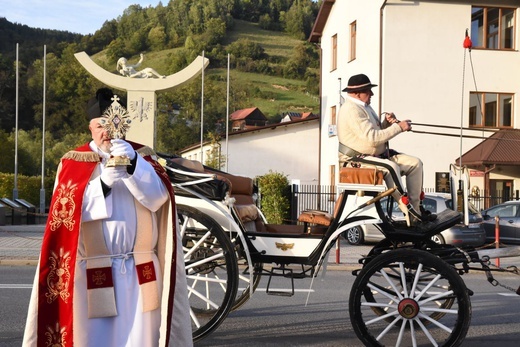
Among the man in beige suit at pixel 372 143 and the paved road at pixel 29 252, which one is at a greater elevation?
the man in beige suit at pixel 372 143

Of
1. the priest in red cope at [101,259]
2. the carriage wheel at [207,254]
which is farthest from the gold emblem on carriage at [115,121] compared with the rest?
the carriage wheel at [207,254]

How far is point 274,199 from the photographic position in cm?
2286

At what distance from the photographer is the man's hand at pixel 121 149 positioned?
13.8 ft

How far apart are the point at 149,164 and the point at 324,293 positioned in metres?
6.39

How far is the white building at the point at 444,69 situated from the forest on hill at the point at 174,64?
25.8 metres

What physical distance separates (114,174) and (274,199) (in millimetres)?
18664

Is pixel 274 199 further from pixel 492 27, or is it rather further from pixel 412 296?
pixel 412 296

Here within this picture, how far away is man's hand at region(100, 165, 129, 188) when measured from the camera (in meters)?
4.25

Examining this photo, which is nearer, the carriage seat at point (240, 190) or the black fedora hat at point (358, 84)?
the black fedora hat at point (358, 84)

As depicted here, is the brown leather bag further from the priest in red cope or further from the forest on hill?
the forest on hill

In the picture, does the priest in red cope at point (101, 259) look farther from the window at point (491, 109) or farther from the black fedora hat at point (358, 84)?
the window at point (491, 109)

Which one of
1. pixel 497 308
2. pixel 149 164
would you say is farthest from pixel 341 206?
pixel 497 308

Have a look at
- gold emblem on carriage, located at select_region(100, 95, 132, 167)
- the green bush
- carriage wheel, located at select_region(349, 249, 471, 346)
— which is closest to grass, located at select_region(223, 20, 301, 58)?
the green bush

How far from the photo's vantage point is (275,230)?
770cm
